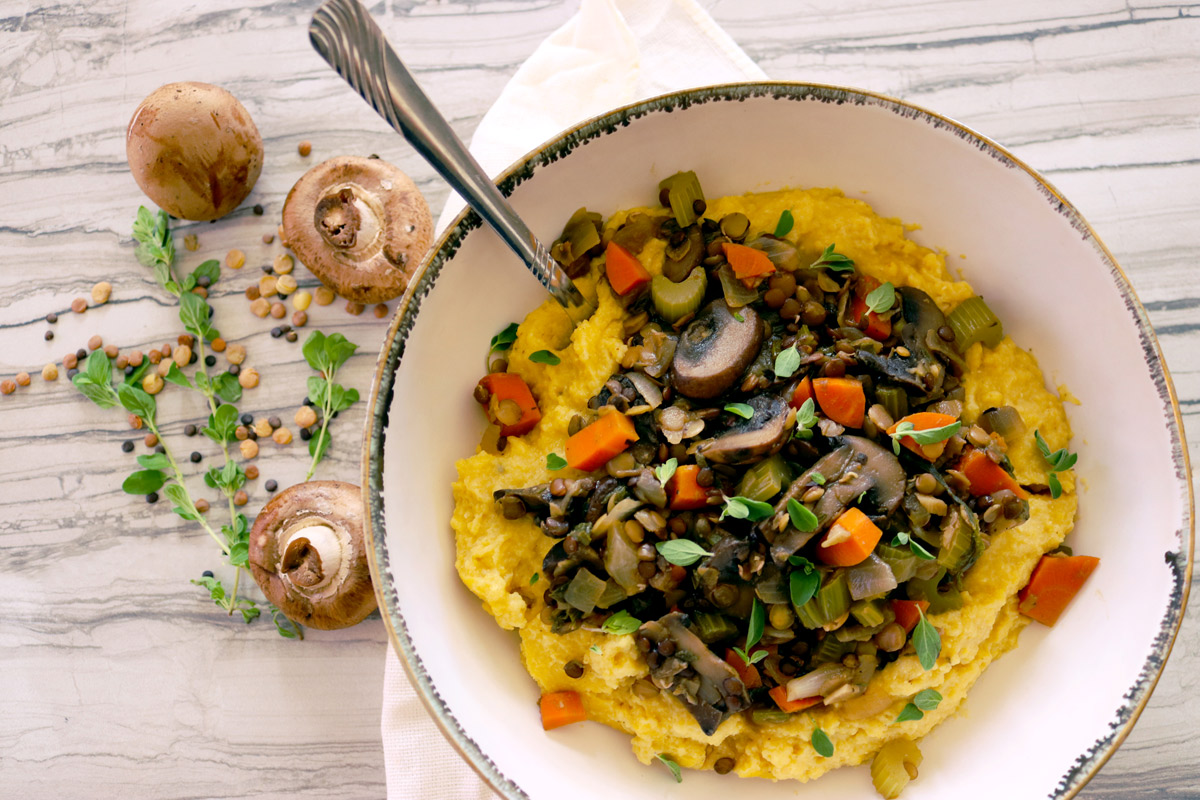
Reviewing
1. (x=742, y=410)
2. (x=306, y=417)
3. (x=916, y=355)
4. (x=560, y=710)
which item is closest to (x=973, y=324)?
(x=916, y=355)

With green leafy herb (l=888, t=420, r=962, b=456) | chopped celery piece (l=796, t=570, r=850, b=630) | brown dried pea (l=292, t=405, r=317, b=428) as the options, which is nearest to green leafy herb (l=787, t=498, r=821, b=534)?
chopped celery piece (l=796, t=570, r=850, b=630)

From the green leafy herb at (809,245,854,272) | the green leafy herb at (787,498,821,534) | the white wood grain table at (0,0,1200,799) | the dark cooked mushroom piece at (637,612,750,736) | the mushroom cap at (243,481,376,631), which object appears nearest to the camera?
the green leafy herb at (787,498,821,534)

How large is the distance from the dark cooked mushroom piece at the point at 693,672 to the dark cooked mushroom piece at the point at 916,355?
1145mm

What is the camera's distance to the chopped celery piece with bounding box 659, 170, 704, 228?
318cm

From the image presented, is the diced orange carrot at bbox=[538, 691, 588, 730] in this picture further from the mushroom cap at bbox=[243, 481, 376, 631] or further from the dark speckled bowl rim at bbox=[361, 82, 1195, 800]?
the mushroom cap at bbox=[243, 481, 376, 631]

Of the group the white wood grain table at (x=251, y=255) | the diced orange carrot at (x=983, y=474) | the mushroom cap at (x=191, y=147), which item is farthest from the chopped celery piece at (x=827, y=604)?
the mushroom cap at (x=191, y=147)

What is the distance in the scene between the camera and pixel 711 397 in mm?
3004

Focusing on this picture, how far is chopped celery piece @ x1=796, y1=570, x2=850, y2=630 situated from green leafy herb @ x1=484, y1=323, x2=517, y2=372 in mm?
1456

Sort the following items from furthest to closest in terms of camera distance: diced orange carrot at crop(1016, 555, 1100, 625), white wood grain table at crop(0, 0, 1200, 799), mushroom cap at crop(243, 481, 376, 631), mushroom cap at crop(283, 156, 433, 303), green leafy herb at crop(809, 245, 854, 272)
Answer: white wood grain table at crop(0, 0, 1200, 799) → mushroom cap at crop(283, 156, 433, 303) → mushroom cap at crop(243, 481, 376, 631) → green leafy herb at crop(809, 245, 854, 272) → diced orange carrot at crop(1016, 555, 1100, 625)

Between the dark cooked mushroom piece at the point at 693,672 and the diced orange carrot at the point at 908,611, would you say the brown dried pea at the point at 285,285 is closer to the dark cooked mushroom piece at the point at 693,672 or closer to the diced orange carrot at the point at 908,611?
the dark cooked mushroom piece at the point at 693,672

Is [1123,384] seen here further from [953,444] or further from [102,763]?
[102,763]

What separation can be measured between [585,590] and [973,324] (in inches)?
70.0

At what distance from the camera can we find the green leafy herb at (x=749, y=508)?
8.91ft

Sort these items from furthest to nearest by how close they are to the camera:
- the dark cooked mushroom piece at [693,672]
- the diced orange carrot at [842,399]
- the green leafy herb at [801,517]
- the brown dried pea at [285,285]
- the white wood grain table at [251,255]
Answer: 1. the brown dried pea at [285,285]
2. the white wood grain table at [251,255]
3. the diced orange carrot at [842,399]
4. the dark cooked mushroom piece at [693,672]
5. the green leafy herb at [801,517]
